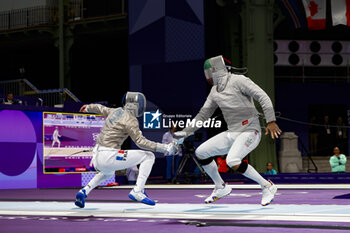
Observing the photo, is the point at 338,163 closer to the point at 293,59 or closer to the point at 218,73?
the point at 293,59

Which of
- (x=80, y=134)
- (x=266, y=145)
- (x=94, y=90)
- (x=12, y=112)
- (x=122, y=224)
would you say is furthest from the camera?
(x=94, y=90)

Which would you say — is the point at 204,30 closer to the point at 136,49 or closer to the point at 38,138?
the point at 136,49

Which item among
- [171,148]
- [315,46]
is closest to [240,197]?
[171,148]

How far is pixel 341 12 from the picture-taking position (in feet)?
55.7

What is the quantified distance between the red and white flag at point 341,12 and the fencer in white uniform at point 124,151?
457 inches

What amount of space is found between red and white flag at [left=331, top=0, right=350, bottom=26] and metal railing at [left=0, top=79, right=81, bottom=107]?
868 centimetres

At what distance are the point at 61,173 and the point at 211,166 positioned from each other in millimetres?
6882

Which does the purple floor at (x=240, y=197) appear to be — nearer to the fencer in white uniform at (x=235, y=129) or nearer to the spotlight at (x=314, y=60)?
the fencer in white uniform at (x=235, y=129)

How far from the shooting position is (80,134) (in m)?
13.1

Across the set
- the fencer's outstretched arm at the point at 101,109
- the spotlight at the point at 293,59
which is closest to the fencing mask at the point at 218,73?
the fencer's outstretched arm at the point at 101,109

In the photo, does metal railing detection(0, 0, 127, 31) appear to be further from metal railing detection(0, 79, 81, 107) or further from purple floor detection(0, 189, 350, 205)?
purple floor detection(0, 189, 350, 205)

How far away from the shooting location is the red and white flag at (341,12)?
16969mm

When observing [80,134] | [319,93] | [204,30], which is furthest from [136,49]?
[319,93]

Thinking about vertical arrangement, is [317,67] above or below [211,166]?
above
